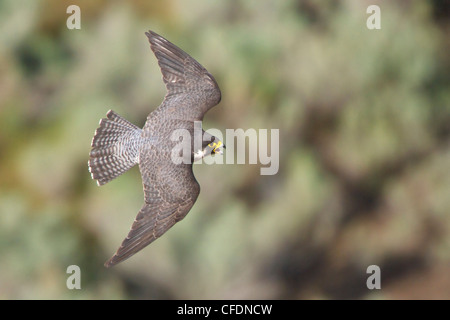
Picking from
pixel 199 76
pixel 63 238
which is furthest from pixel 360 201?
pixel 199 76

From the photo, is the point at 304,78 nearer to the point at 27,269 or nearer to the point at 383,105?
the point at 383,105

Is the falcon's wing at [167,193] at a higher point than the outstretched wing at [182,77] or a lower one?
lower

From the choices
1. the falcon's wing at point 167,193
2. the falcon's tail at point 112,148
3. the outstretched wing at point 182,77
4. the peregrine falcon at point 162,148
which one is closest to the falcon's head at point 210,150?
the peregrine falcon at point 162,148

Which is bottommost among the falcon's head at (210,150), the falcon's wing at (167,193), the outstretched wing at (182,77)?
the falcon's wing at (167,193)

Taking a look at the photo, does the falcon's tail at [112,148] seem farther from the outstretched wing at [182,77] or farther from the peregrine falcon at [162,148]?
the outstretched wing at [182,77]

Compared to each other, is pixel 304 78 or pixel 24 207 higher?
pixel 304 78

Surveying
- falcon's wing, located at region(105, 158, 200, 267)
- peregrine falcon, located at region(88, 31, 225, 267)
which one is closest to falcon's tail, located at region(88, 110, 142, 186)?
peregrine falcon, located at region(88, 31, 225, 267)

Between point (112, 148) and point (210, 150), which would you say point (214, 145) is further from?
point (112, 148)
